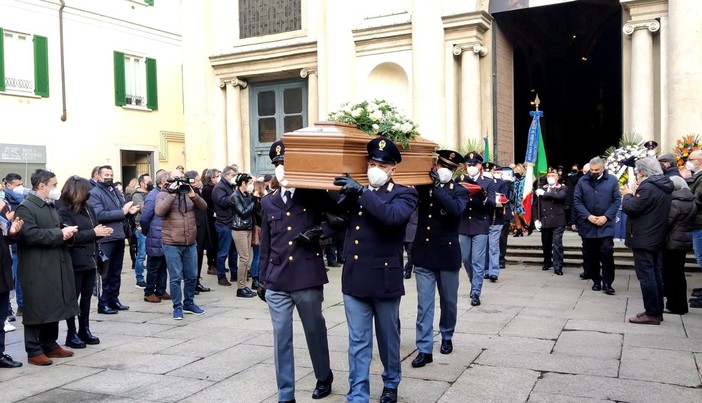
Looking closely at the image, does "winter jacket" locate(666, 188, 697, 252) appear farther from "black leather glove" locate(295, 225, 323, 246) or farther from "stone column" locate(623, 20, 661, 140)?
"stone column" locate(623, 20, 661, 140)

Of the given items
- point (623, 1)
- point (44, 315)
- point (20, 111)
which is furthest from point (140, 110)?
point (44, 315)

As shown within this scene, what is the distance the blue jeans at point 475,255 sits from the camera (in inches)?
338

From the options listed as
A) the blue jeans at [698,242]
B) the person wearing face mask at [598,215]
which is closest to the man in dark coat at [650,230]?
the blue jeans at [698,242]

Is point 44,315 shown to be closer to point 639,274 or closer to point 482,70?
point 639,274

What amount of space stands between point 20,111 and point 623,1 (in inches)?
677

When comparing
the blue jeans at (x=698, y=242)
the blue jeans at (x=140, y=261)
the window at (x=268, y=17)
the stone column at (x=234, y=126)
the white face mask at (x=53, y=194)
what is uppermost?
the window at (x=268, y=17)

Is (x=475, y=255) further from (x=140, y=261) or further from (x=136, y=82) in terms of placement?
(x=136, y=82)

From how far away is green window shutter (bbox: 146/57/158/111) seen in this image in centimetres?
2414

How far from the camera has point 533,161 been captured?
13836 millimetres

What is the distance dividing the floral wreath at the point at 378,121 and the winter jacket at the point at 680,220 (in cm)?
405

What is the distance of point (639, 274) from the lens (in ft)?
24.8

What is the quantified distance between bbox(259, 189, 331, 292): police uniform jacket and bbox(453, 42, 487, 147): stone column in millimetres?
10599

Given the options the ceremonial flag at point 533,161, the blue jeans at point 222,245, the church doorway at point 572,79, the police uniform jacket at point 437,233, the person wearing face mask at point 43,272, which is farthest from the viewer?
the church doorway at point 572,79

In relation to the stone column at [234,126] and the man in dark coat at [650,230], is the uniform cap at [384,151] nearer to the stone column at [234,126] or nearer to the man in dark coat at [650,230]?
the man in dark coat at [650,230]
